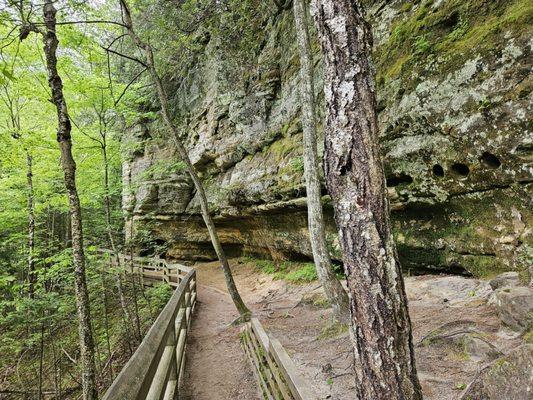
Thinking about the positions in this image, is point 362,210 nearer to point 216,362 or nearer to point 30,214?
point 216,362

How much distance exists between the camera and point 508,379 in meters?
2.35

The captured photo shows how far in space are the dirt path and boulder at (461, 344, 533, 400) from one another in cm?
317

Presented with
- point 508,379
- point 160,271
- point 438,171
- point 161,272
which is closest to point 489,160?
point 438,171

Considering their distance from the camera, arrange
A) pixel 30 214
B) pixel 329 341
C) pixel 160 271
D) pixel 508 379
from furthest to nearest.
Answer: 1. pixel 160 271
2. pixel 30 214
3. pixel 329 341
4. pixel 508 379

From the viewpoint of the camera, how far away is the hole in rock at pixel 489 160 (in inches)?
229

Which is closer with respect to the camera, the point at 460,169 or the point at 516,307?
the point at 516,307

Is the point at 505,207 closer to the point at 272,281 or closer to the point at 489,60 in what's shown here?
the point at 489,60

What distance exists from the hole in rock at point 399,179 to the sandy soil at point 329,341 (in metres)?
2.32

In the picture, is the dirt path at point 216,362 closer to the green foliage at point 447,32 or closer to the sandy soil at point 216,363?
the sandy soil at point 216,363

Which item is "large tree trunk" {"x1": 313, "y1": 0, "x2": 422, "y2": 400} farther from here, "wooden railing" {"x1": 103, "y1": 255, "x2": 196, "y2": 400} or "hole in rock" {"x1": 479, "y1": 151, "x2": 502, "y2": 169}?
"hole in rock" {"x1": 479, "y1": 151, "x2": 502, "y2": 169}

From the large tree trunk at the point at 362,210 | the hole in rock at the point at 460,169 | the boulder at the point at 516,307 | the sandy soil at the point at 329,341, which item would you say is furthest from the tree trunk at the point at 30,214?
the boulder at the point at 516,307

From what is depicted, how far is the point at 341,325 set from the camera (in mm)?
6141

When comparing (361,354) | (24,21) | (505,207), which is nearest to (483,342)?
(361,354)

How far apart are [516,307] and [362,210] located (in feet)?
10.5
